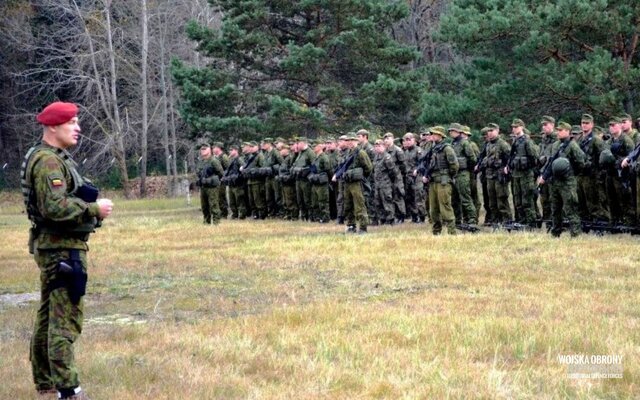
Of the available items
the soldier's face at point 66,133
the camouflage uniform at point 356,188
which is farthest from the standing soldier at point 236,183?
the soldier's face at point 66,133

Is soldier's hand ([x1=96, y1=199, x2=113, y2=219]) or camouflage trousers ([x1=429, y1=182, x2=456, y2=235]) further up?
soldier's hand ([x1=96, y1=199, x2=113, y2=219])

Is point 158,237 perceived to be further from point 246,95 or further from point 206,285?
point 246,95

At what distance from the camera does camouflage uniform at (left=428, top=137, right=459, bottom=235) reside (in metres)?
15.6

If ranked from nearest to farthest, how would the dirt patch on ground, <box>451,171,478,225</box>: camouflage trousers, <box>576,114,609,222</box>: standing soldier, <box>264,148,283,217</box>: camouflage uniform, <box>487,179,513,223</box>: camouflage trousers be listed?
1. the dirt patch on ground
2. <box>576,114,609,222</box>: standing soldier
3. <box>451,171,478,225</box>: camouflage trousers
4. <box>487,179,513,223</box>: camouflage trousers
5. <box>264,148,283,217</box>: camouflage uniform

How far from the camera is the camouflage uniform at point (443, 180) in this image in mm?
15594

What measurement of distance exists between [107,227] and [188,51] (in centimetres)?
2343

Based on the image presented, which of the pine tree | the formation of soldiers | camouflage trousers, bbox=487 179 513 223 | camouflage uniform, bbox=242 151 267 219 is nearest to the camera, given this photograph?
the formation of soldiers

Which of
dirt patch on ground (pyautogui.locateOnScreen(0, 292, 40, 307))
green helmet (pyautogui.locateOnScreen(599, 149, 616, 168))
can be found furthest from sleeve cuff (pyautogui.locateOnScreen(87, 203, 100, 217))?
green helmet (pyautogui.locateOnScreen(599, 149, 616, 168))

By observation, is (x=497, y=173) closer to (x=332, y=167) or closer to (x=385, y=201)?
(x=385, y=201)

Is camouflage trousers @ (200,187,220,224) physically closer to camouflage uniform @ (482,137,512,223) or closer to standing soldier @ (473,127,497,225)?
standing soldier @ (473,127,497,225)

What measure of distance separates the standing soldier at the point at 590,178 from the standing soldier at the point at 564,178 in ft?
1.30

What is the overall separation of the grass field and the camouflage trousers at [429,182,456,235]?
0.88 m

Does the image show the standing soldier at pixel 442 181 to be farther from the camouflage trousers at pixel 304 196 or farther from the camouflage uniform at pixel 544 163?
the camouflage trousers at pixel 304 196

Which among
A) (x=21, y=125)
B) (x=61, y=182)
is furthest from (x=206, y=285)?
(x=21, y=125)
